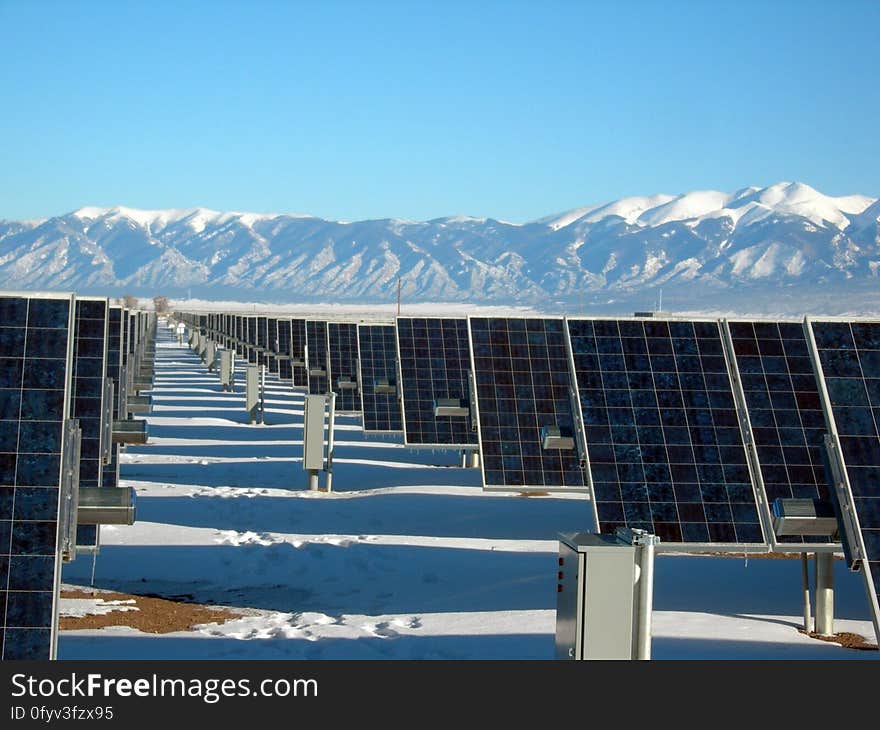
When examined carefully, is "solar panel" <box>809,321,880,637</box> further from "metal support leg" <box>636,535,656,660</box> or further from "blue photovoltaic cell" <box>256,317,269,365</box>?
"blue photovoltaic cell" <box>256,317,269,365</box>

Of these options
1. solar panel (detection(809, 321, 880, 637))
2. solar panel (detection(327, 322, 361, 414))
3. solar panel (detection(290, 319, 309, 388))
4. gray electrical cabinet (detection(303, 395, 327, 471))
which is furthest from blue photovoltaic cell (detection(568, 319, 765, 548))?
solar panel (detection(290, 319, 309, 388))

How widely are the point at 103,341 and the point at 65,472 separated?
15.0 feet

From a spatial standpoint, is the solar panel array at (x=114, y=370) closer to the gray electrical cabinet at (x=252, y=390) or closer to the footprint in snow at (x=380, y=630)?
the footprint in snow at (x=380, y=630)

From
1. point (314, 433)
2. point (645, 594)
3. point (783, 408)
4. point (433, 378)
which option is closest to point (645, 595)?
point (645, 594)

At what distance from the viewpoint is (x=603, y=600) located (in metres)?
8.10

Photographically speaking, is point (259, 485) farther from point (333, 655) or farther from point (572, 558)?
point (572, 558)

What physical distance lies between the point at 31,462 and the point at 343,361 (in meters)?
25.3

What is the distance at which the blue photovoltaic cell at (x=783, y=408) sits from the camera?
12641 millimetres

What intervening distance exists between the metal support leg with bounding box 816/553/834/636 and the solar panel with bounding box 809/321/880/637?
2073mm

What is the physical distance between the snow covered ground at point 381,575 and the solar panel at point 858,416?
1.79 meters

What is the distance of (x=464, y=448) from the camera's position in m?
23.0

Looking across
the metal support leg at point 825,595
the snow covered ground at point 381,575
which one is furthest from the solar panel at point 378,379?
the metal support leg at point 825,595

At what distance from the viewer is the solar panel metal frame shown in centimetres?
1204
